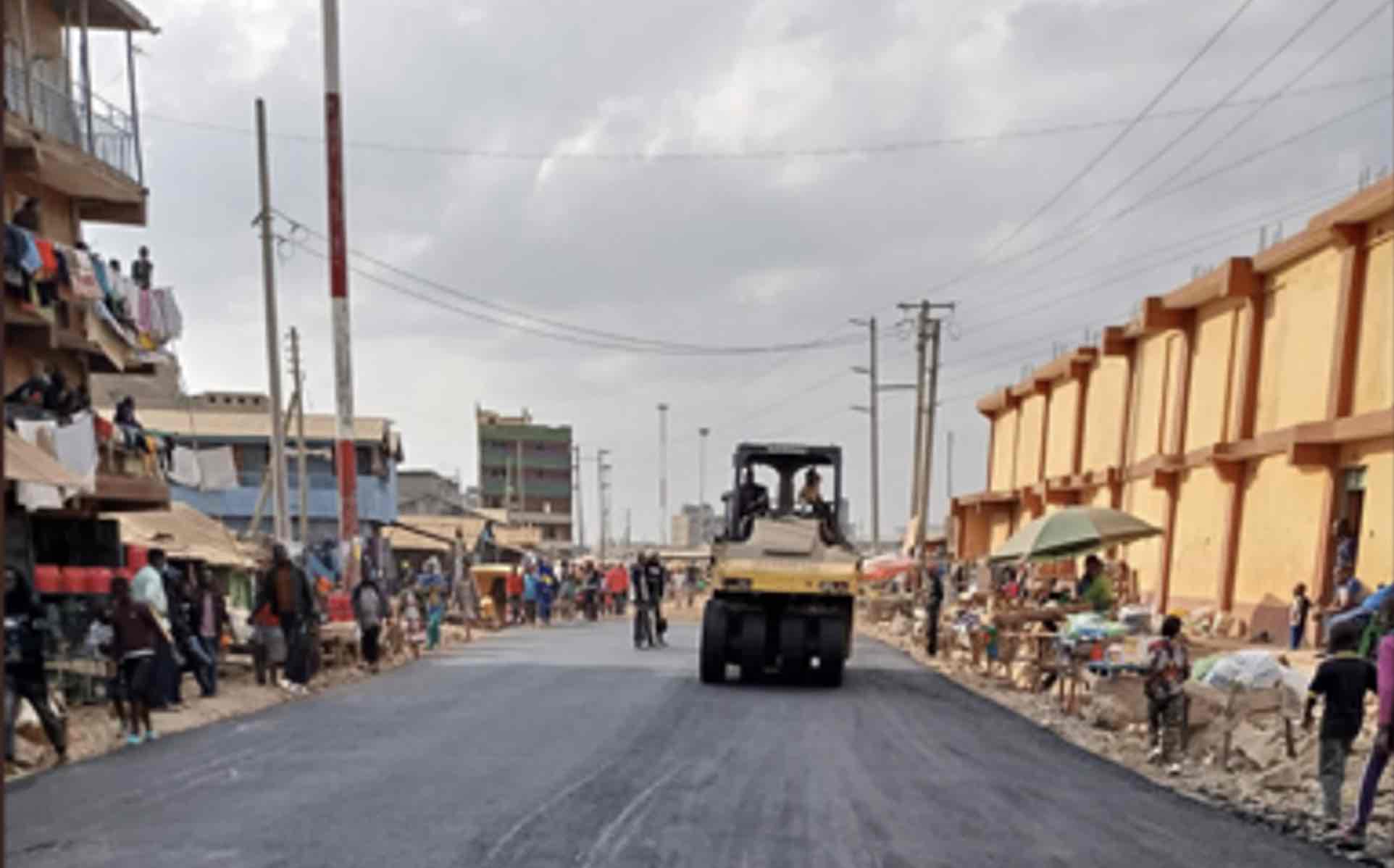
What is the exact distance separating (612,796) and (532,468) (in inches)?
3836

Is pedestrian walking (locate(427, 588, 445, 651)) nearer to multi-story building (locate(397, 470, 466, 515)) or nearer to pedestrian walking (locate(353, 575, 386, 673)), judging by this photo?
pedestrian walking (locate(353, 575, 386, 673))

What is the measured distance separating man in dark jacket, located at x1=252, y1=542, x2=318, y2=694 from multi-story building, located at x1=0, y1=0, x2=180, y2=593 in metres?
2.18

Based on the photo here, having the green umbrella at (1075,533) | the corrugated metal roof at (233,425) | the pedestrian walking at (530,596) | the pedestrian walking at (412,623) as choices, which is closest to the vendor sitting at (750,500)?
the green umbrella at (1075,533)

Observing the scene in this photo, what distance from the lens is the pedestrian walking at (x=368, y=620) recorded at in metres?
21.1

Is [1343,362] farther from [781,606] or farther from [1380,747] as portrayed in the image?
[1380,747]

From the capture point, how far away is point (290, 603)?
17797 mm

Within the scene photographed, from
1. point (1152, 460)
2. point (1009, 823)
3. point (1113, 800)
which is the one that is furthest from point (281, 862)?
point (1152, 460)

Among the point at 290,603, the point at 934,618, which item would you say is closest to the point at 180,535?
the point at 290,603

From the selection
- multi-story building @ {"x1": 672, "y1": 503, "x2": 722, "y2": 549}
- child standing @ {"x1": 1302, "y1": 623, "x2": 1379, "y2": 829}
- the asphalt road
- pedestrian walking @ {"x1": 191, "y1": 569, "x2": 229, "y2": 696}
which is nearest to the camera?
the asphalt road

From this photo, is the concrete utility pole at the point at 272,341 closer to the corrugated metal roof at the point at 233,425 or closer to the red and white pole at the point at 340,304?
the red and white pole at the point at 340,304

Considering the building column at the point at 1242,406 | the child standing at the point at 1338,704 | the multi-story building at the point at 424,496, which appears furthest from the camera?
the multi-story building at the point at 424,496

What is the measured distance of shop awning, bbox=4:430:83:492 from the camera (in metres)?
13.0

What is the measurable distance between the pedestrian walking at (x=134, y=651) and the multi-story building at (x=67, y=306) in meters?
3.38

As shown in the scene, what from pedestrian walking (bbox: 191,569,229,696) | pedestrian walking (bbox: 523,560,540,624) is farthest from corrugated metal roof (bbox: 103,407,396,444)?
pedestrian walking (bbox: 191,569,229,696)
